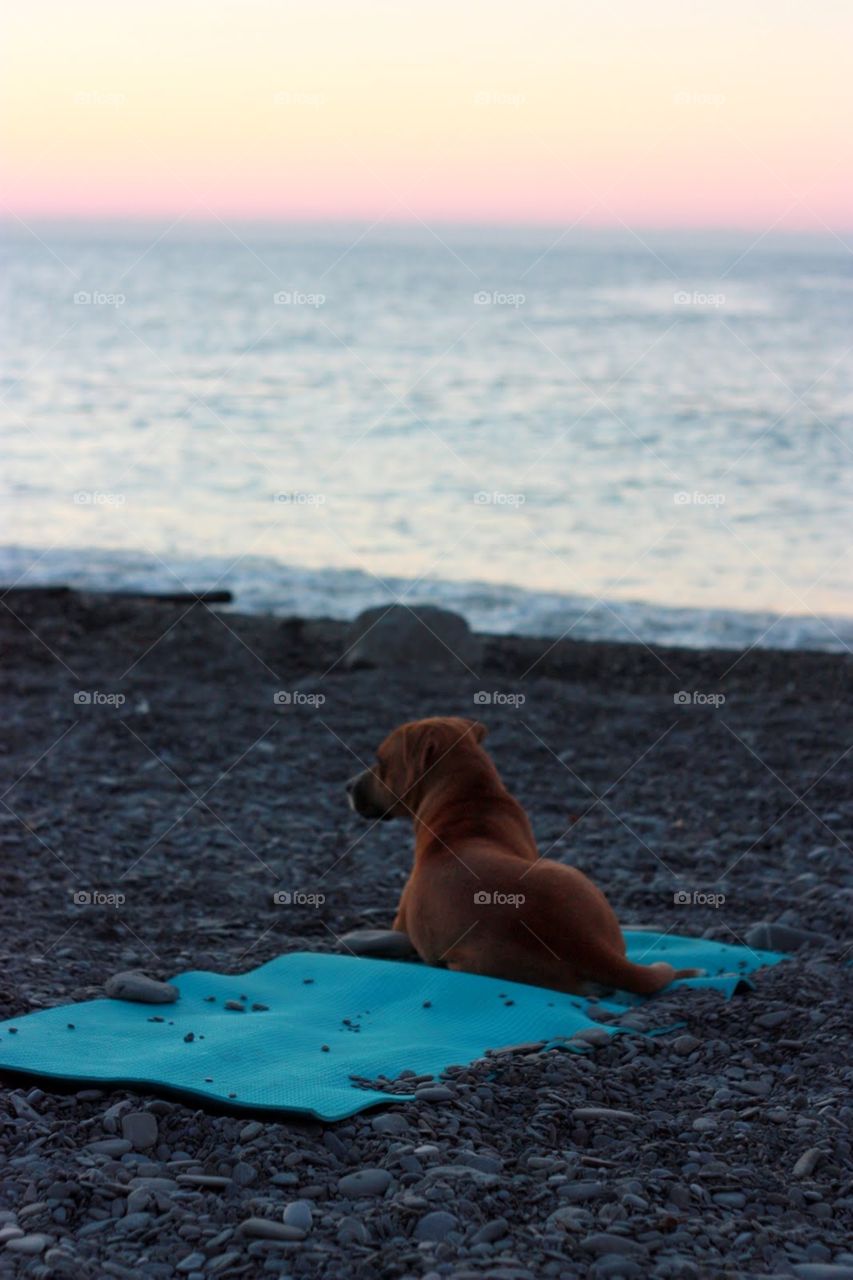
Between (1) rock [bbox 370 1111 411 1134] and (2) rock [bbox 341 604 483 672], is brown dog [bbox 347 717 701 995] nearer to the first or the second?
(1) rock [bbox 370 1111 411 1134]

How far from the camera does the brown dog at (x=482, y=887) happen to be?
19.0 feet

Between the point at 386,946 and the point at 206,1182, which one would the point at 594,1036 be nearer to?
the point at 386,946

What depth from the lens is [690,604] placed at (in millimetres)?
15234

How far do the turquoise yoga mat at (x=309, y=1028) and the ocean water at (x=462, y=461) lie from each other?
828cm

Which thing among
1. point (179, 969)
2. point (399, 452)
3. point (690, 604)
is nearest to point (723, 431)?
point (399, 452)

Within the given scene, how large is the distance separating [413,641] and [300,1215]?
895 cm

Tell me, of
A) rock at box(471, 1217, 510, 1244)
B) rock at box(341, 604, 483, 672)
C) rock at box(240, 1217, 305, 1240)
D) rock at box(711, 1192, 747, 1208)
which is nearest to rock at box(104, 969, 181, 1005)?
rock at box(240, 1217, 305, 1240)

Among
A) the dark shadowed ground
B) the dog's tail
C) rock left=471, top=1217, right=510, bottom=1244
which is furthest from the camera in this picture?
the dog's tail

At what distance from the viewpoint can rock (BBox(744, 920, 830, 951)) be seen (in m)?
6.49

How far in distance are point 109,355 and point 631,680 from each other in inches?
1189

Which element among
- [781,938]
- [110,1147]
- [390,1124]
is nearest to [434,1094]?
[390,1124]

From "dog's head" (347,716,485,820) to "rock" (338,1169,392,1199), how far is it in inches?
124

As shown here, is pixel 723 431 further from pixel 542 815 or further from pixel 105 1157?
pixel 105 1157

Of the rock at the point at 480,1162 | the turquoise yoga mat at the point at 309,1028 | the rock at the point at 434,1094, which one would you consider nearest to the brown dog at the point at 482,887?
the turquoise yoga mat at the point at 309,1028
